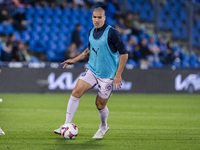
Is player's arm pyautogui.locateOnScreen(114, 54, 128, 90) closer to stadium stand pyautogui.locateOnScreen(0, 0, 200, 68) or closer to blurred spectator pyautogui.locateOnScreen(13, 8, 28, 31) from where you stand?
stadium stand pyautogui.locateOnScreen(0, 0, 200, 68)

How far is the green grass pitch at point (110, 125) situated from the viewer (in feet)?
23.8

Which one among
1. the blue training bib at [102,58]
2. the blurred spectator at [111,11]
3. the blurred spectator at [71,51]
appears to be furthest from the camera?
the blurred spectator at [111,11]

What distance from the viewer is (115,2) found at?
24969 millimetres

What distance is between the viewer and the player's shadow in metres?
6.96

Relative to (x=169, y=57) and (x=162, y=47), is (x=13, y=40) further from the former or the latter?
(x=162, y=47)

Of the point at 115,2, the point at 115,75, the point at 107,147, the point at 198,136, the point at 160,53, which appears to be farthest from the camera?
the point at 115,2

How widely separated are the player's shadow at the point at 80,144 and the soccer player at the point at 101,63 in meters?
0.38

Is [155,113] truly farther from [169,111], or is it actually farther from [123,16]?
[123,16]

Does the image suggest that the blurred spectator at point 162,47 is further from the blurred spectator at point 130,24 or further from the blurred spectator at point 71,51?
the blurred spectator at point 71,51

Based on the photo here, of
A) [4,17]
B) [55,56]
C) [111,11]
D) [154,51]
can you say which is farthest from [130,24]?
[4,17]

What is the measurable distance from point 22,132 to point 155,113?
17.4 ft

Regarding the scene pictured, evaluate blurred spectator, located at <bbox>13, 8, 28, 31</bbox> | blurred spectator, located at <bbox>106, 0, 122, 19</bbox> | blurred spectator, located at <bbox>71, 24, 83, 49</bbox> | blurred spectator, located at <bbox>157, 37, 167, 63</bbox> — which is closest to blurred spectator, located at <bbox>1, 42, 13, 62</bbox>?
blurred spectator, located at <bbox>13, 8, 28, 31</bbox>

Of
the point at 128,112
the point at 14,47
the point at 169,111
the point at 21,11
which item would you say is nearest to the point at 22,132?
the point at 128,112

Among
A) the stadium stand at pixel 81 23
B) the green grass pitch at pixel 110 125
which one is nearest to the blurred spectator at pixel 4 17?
the stadium stand at pixel 81 23
